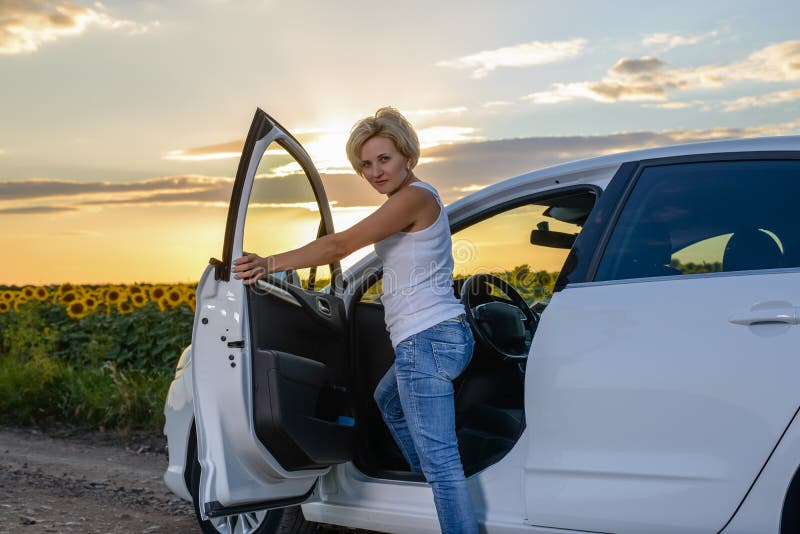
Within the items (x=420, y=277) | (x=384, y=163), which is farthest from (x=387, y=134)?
(x=420, y=277)

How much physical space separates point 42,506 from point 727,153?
14.0 ft

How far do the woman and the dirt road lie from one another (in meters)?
2.02

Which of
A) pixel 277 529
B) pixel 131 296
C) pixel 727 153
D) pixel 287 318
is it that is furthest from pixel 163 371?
pixel 727 153

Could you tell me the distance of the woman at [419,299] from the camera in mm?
3307

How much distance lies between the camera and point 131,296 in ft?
31.2

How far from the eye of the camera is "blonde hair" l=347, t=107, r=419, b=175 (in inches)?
132

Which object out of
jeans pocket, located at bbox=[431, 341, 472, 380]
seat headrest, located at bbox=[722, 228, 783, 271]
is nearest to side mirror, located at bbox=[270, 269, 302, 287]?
jeans pocket, located at bbox=[431, 341, 472, 380]

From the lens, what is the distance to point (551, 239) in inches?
151

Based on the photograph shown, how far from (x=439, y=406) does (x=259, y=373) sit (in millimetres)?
672

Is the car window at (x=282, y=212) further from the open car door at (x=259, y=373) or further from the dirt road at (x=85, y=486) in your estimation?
the dirt road at (x=85, y=486)

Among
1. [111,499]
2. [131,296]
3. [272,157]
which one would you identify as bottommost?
[111,499]

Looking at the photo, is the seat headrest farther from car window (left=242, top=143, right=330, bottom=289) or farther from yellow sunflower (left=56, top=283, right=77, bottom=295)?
yellow sunflower (left=56, top=283, right=77, bottom=295)

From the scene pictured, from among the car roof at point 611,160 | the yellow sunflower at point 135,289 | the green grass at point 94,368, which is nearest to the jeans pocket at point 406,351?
the car roof at point 611,160

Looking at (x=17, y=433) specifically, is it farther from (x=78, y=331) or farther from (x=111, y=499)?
(x=111, y=499)
